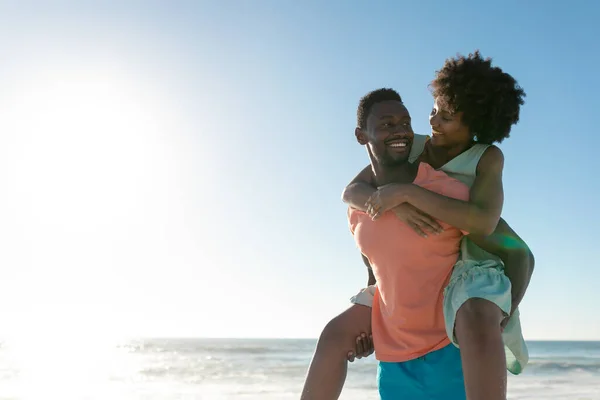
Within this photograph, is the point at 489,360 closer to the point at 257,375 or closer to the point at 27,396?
the point at 27,396

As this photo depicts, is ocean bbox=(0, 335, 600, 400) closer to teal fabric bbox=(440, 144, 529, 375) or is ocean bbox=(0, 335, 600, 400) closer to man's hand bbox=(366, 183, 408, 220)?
teal fabric bbox=(440, 144, 529, 375)

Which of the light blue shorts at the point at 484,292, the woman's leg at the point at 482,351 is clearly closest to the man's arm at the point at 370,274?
the light blue shorts at the point at 484,292

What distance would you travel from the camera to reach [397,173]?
2811mm

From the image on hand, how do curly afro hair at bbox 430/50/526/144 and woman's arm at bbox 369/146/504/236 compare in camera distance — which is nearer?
woman's arm at bbox 369/146/504/236

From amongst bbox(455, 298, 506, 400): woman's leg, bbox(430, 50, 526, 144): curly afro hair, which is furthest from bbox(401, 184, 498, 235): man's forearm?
bbox(430, 50, 526, 144): curly afro hair

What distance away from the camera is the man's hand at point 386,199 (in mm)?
2537

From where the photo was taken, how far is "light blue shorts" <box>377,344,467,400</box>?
8.39 ft

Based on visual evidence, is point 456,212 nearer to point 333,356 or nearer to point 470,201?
point 470,201

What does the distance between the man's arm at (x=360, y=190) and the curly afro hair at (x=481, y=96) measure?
0.40 metres

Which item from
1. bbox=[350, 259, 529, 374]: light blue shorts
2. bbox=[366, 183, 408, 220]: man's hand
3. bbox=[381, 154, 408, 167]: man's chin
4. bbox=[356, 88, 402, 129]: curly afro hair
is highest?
bbox=[356, 88, 402, 129]: curly afro hair

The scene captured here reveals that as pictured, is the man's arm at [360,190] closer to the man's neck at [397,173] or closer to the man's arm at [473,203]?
the man's neck at [397,173]

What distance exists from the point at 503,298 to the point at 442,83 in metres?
0.82

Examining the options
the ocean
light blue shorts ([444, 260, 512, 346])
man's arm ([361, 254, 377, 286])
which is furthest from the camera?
the ocean

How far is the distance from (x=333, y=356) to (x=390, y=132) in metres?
0.85
